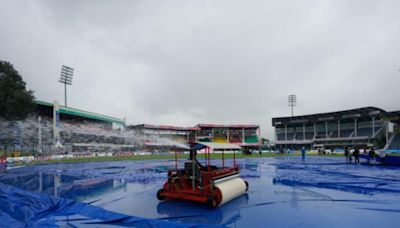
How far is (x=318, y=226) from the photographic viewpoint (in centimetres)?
614

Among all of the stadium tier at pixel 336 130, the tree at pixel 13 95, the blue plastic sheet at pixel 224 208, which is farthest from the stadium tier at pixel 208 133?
the blue plastic sheet at pixel 224 208

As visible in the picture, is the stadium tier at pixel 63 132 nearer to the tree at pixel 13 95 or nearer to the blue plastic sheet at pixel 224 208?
the tree at pixel 13 95

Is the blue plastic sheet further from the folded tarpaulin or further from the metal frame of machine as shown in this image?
the metal frame of machine

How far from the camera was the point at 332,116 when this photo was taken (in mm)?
73812

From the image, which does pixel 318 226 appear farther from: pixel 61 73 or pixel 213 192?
pixel 61 73

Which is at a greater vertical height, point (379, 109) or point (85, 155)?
point (379, 109)

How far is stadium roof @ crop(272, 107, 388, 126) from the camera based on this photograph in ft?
208

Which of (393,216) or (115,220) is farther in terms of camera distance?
(393,216)

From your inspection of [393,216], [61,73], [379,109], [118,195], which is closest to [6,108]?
[61,73]

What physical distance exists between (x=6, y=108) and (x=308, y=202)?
40380 mm

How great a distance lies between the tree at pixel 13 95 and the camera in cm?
3612

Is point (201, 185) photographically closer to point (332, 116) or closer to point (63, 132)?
point (63, 132)

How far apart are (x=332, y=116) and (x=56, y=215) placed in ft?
255

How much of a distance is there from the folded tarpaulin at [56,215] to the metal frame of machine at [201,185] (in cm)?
225
